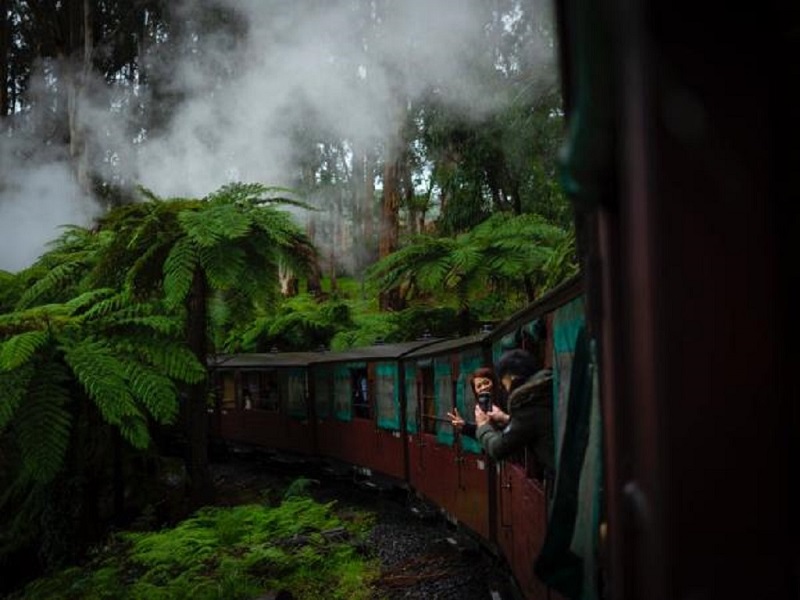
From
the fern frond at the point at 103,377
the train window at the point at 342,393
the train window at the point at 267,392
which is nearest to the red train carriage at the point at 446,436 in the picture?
the train window at the point at 342,393

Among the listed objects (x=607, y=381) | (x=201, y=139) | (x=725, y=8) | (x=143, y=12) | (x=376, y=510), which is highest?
(x=143, y=12)

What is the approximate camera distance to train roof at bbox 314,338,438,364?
349 inches

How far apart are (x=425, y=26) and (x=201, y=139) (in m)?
7.34

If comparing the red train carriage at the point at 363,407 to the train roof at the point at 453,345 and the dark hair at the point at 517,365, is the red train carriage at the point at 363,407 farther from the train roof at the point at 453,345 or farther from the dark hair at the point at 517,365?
the dark hair at the point at 517,365

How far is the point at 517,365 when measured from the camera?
2.95 m

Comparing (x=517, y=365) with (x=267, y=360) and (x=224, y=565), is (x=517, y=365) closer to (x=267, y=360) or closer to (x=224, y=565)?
(x=224, y=565)

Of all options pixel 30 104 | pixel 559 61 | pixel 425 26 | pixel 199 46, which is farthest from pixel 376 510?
pixel 30 104

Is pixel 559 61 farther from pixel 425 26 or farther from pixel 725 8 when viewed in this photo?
pixel 425 26

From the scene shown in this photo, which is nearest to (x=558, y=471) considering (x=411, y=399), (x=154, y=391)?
(x=154, y=391)

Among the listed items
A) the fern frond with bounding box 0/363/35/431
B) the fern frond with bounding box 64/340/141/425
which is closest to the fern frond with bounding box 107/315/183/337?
the fern frond with bounding box 64/340/141/425

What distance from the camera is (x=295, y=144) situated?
21594 mm

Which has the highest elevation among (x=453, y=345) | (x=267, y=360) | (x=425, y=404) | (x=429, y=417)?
(x=453, y=345)

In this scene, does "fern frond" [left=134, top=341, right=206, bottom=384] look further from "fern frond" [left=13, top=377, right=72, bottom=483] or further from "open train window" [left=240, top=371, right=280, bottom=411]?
"open train window" [left=240, top=371, right=280, bottom=411]

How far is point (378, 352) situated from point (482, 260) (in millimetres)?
1889
